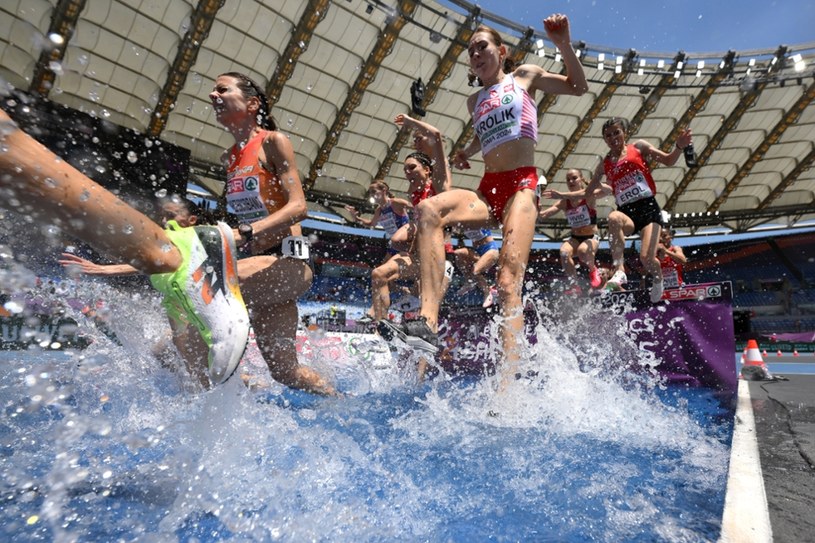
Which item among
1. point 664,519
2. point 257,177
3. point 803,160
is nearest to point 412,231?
point 257,177

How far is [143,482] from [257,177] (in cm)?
176

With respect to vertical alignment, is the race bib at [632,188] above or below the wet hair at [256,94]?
above

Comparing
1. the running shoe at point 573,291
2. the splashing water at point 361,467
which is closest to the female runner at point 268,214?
the splashing water at point 361,467

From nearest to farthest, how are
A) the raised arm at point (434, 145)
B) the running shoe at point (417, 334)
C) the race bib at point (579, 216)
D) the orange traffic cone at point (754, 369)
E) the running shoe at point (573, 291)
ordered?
the running shoe at point (417, 334)
the raised arm at point (434, 145)
the running shoe at point (573, 291)
the orange traffic cone at point (754, 369)
the race bib at point (579, 216)

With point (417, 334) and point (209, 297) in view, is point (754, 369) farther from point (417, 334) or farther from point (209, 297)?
point (209, 297)

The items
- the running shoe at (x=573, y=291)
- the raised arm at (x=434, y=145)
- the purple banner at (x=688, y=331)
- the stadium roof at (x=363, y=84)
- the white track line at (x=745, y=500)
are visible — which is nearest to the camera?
the white track line at (x=745, y=500)

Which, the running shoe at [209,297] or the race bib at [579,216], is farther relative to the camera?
the race bib at [579,216]

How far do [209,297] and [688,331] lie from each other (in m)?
4.03

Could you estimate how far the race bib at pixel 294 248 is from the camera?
8.38 feet

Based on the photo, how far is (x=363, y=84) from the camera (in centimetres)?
1533

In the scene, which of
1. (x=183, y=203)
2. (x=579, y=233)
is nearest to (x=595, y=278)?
(x=579, y=233)

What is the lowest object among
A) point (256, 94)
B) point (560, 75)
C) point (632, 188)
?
point (256, 94)

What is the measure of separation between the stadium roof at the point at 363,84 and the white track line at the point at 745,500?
36.4ft

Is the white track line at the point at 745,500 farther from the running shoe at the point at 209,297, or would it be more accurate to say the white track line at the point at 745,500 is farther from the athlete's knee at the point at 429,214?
the athlete's knee at the point at 429,214
